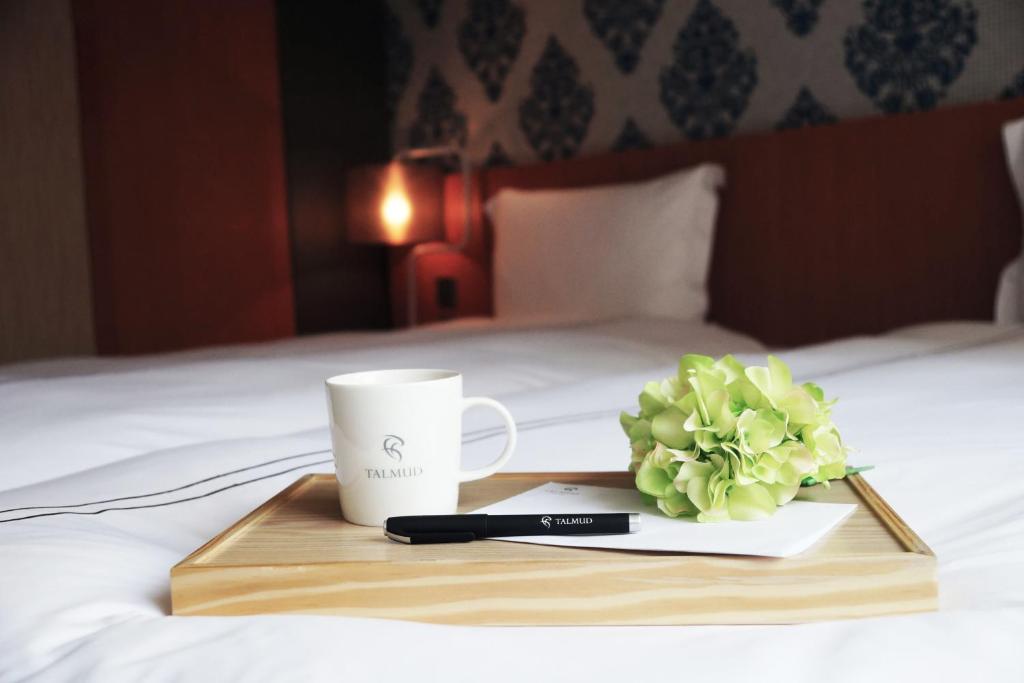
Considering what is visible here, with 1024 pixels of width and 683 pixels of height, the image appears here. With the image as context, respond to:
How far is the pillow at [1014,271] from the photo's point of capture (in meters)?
1.92

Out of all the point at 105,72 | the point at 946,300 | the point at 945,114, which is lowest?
the point at 946,300

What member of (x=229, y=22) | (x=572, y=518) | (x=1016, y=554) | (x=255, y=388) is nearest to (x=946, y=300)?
(x=255, y=388)

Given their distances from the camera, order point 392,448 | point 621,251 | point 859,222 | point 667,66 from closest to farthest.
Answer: point 392,448 → point 859,222 → point 621,251 → point 667,66

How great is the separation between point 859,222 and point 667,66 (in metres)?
0.78

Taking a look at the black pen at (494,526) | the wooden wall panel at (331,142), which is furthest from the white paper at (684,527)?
the wooden wall panel at (331,142)

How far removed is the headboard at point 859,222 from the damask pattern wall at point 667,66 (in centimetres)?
12

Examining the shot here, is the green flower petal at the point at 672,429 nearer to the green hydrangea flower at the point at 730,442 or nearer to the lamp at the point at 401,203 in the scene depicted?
the green hydrangea flower at the point at 730,442

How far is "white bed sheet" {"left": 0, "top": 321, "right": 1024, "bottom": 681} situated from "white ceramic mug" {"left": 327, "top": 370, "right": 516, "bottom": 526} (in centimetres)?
12

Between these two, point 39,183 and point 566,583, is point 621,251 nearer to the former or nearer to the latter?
point 39,183

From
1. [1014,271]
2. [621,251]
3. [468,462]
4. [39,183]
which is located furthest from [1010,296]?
[39,183]

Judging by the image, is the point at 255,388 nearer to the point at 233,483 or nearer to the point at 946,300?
the point at 233,483

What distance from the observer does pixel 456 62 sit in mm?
3318

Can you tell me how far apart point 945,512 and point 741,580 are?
289 millimetres

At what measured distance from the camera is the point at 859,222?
7.56 feet
